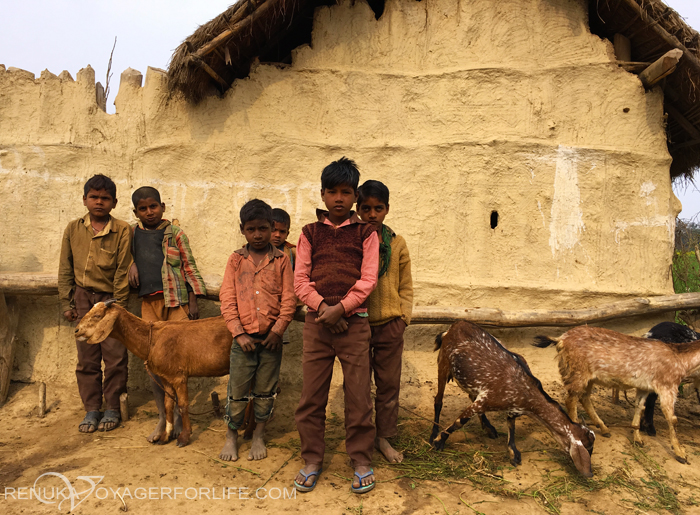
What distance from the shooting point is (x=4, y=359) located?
175 inches

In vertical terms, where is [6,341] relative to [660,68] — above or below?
below

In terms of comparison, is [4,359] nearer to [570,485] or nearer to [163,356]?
[163,356]

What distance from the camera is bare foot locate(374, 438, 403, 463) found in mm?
3230

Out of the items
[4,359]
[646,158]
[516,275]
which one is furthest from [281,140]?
[646,158]

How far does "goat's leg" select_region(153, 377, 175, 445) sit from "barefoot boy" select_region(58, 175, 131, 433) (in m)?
0.62

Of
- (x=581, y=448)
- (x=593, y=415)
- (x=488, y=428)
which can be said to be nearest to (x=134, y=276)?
(x=488, y=428)

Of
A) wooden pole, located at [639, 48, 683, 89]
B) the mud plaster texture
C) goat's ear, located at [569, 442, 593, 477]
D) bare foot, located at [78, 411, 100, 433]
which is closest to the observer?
goat's ear, located at [569, 442, 593, 477]

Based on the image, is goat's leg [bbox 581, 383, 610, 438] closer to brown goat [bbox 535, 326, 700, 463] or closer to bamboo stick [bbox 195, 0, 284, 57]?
brown goat [bbox 535, 326, 700, 463]

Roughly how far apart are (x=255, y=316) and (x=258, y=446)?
3.16 feet

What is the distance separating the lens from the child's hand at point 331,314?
2.75 m

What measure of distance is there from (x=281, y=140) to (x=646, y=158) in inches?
149

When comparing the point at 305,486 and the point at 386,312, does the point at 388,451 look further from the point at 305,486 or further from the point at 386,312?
the point at 386,312

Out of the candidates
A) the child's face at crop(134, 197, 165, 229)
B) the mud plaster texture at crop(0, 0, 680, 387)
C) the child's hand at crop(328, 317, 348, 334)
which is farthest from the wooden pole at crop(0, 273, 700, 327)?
the child's hand at crop(328, 317, 348, 334)

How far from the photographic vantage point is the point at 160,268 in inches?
154
